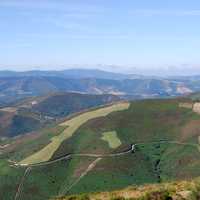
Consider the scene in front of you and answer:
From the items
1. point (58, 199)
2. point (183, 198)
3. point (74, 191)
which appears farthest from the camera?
point (74, 191)

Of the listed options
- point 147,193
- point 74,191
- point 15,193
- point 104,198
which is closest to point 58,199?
point 104,198

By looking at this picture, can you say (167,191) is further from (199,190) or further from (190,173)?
(190,173)

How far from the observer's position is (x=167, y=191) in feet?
153

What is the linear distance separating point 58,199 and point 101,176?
152647 millimetres

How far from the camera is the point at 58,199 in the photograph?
4888 centimetres

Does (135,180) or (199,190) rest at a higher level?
(199,190)

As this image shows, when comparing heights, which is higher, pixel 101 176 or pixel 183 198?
pixel 183 198

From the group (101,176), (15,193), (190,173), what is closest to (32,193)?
(15,193)

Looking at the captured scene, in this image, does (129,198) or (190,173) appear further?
(190,173)

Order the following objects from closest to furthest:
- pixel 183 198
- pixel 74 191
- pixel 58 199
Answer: pixel 183 198 → pixel 58 199 → pixel 74 191

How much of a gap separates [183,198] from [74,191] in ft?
487

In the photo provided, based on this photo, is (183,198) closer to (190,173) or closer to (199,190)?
(199,190)

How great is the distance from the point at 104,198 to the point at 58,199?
5.97 metres

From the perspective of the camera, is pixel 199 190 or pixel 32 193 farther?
pixel 32 193
